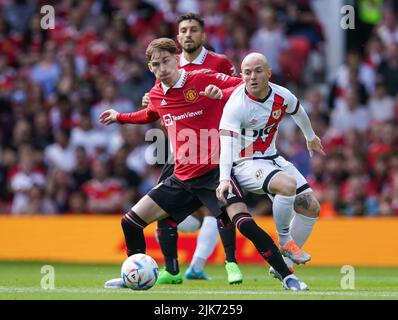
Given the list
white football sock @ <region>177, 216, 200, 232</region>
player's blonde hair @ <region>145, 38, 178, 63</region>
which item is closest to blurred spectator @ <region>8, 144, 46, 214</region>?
white football sock @ <region>177, 216, 200, 232</region>

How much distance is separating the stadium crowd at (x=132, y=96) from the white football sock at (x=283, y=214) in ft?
20.6

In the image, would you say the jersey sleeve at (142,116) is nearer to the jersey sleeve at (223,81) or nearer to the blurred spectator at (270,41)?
the jersey sleeve at (223,81)

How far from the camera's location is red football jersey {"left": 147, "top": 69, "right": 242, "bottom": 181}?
33.0 ft

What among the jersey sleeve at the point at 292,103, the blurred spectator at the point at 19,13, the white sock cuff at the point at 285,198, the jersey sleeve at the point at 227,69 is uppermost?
the blurred spectator at the point at 19,13

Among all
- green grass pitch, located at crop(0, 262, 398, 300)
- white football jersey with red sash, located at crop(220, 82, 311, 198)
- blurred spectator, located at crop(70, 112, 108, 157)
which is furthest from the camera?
blurred spectator, located at crop(70, 112, 108, 157)

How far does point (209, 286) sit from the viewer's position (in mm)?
10430

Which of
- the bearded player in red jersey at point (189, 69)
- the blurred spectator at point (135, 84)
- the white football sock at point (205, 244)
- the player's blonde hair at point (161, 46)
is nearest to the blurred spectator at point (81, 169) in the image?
the blurred spectator at point (135, 84)

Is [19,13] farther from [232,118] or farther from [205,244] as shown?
[232,118]

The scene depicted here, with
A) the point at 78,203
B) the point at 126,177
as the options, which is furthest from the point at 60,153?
the point at 126,177

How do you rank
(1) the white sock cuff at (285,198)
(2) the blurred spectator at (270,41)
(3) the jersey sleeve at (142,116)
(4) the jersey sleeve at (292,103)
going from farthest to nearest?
(2) the blurred spectator at (270,41), (3) the jersey sleeve at (142,116), (4) the jersey sleeve at (292,103), (1) the white sock cuff at (285,198)

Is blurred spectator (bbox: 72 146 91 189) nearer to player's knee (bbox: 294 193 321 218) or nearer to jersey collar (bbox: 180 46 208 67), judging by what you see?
jersey collar (bbox: 180 46 208 67)

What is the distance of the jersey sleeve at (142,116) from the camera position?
33.9ft
